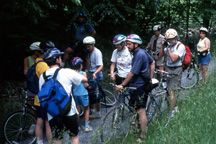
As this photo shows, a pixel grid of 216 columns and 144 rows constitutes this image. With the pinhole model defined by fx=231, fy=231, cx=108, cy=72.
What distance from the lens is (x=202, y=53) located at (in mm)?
8336

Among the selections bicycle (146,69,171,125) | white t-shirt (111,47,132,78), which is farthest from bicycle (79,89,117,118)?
bicycle (146,69,171,125)

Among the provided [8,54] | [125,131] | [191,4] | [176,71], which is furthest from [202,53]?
[191,4]

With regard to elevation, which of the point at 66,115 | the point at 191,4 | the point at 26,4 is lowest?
the point at 66,115


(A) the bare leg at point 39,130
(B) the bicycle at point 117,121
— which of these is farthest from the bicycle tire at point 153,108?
(A) the bare leg at point 39,130

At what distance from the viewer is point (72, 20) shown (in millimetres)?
7969

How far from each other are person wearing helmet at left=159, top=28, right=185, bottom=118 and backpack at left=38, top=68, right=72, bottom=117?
9.63 ft

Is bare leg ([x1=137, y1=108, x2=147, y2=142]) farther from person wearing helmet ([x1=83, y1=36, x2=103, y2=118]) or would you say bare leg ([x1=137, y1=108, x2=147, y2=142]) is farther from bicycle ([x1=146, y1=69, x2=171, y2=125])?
person wearing helmet ([x1=83, y1=36, x2=103, y2=118])

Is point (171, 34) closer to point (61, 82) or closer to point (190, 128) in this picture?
point (190, 128)

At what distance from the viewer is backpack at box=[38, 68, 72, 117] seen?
133 inches

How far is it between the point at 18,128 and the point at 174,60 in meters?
3.91

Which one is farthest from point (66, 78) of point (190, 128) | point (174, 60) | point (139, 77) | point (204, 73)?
point (204, 73)

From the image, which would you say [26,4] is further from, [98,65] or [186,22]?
[186,22]

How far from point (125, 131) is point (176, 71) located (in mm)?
2114

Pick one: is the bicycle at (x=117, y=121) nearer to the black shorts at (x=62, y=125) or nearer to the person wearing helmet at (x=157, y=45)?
the black shorts at (x=62, y=125)
